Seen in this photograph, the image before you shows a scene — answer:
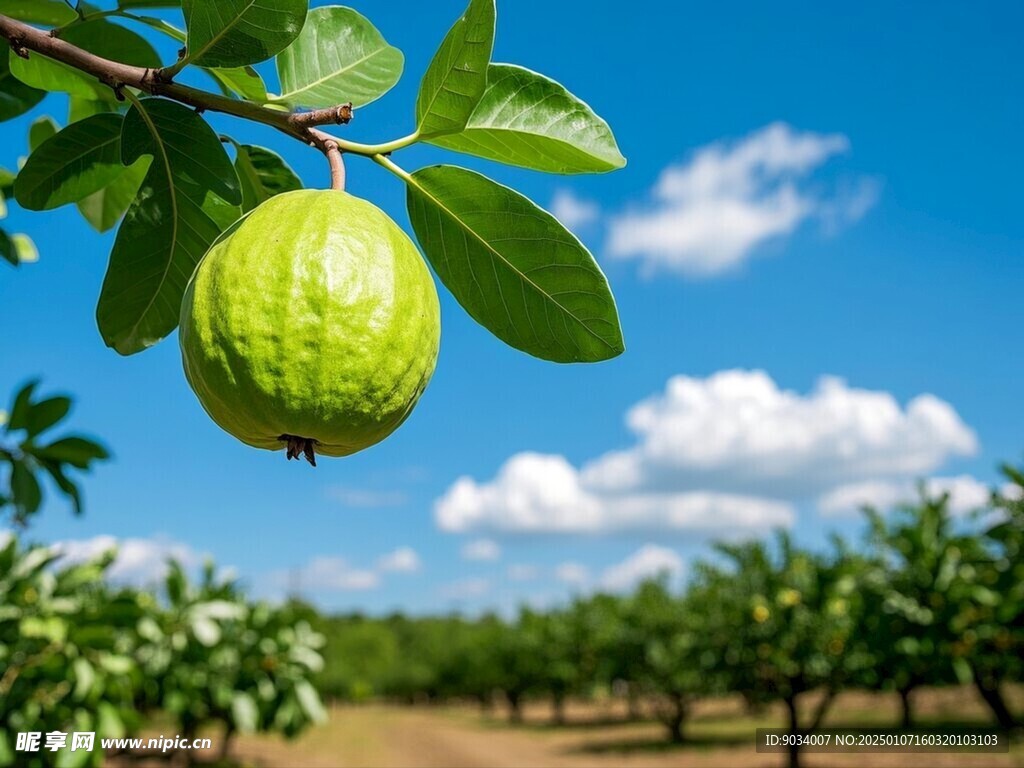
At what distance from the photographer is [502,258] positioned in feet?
3.47

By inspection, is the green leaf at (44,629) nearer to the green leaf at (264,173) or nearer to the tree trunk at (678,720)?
the green leaf at (264,173)

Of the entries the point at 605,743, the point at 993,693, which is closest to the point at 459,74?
the point at 993,693

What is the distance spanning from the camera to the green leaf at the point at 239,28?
3.16 ft

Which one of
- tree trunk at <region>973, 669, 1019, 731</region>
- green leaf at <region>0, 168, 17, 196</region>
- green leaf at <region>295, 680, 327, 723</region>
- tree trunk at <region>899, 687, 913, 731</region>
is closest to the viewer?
green leaf at <region>0, 168, 17, 196</region>

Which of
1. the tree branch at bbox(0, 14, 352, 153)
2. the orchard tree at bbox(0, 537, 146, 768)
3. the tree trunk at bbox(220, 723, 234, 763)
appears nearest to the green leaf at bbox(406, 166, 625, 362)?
the tree branch at bbox(0, 14, 352, 153)

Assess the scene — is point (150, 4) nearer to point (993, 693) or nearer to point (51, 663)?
point (51, 663)

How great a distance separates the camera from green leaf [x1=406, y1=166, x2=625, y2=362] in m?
1.02

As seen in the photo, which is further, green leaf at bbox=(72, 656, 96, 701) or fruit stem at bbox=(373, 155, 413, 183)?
green leaf at bbox=(72, 656, 96, 701)

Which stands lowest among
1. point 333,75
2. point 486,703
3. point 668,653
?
point 486,703

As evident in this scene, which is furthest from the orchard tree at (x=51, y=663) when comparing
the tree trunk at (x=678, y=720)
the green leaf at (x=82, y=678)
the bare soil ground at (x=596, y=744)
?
the tree trunk at (x=678, y=720)

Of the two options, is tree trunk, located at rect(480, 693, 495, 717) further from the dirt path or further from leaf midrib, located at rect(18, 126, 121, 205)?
leaf midrib, located at rect(18, 126, 121, 205)

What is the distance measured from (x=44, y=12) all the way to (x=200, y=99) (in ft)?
2.08

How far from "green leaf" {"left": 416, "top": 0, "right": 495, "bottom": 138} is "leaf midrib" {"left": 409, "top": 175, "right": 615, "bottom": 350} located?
0.09m

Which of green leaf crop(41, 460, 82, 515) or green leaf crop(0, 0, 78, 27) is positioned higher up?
green leaf crop(0, 0, 78, 27)
